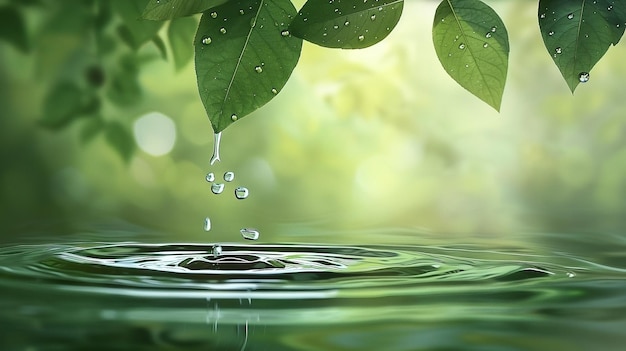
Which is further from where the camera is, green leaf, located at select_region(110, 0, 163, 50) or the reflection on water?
green leaf, located at select_region(110, 0, 163, 50)

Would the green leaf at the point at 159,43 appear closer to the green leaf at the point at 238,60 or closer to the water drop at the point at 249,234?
the water drop at the point at 249,234

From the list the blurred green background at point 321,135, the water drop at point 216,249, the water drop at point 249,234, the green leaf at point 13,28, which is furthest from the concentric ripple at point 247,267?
the green leaf at point 13,28

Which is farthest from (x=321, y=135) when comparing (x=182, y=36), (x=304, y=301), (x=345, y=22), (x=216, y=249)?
(x=345, y=22)

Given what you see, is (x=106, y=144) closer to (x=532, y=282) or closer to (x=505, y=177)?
(x=505, y=177)

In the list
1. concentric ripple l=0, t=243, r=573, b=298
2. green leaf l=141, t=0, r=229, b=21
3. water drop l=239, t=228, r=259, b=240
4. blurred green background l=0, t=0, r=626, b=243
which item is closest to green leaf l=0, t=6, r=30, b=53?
blurred green background l=0, t=0, r=626, b=243

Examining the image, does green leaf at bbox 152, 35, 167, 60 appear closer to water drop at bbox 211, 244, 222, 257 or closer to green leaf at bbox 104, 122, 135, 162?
green leaf at bbox 104, 122, 135, 162
